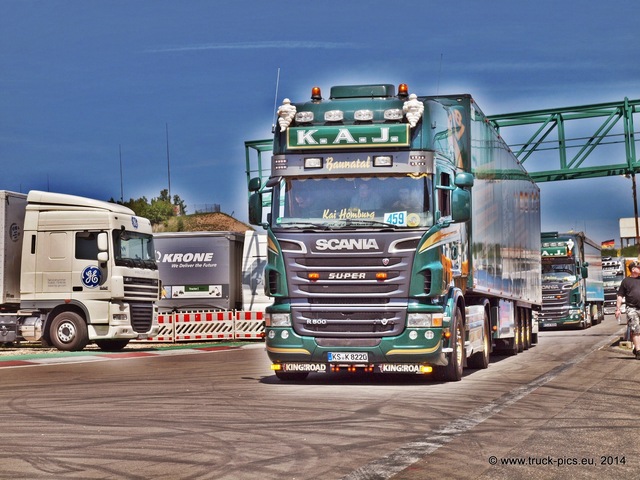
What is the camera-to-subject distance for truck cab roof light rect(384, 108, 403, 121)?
15656 millimetres

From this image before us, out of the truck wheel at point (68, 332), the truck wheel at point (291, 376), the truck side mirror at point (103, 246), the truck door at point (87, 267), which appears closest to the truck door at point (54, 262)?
the truck door at point (87, 267)

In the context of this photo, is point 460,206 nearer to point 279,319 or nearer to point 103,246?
point 279,319

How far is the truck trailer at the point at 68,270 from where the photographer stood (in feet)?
88.6

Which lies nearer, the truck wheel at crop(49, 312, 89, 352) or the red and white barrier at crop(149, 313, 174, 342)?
the truck wheel at crop(49, 312, 89, 352)

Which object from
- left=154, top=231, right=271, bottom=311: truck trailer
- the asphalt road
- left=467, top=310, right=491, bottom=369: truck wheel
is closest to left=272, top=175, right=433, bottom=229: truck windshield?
the asphalt road

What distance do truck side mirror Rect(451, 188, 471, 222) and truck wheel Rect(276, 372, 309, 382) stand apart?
3.34 meters

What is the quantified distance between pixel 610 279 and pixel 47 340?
51.1 m

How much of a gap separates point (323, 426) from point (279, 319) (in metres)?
4.85

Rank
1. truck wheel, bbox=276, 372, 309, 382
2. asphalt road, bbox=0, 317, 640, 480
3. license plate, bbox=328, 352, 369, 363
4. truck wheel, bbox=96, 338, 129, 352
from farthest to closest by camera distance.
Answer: truck wheel, bbox=96, 338, 129, 352 → truck wheel, bbox=276, 372, 309, 382 → license plate, bbox=328, 352, 369, 363 → asphalt road, bbox=0, 317, 640, 480

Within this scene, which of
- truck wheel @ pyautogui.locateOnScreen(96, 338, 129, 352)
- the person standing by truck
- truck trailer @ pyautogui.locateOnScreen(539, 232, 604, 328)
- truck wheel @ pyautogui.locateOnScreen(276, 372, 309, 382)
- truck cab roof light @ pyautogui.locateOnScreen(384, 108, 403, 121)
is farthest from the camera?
truck trailer @ pyautogui.locateOnScreen(539, 232, 604, 328)

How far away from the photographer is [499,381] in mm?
16234

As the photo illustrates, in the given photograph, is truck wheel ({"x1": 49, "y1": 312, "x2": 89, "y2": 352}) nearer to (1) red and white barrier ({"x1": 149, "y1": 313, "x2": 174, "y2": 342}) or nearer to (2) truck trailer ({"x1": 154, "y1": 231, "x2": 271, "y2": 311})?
(1) red and white barrier ({"x1": 149, "y1": 313, "x2": 174, "y2": 342})

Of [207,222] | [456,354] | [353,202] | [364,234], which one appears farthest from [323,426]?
[207,222]

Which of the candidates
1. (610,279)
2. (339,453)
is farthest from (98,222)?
(610,279)
